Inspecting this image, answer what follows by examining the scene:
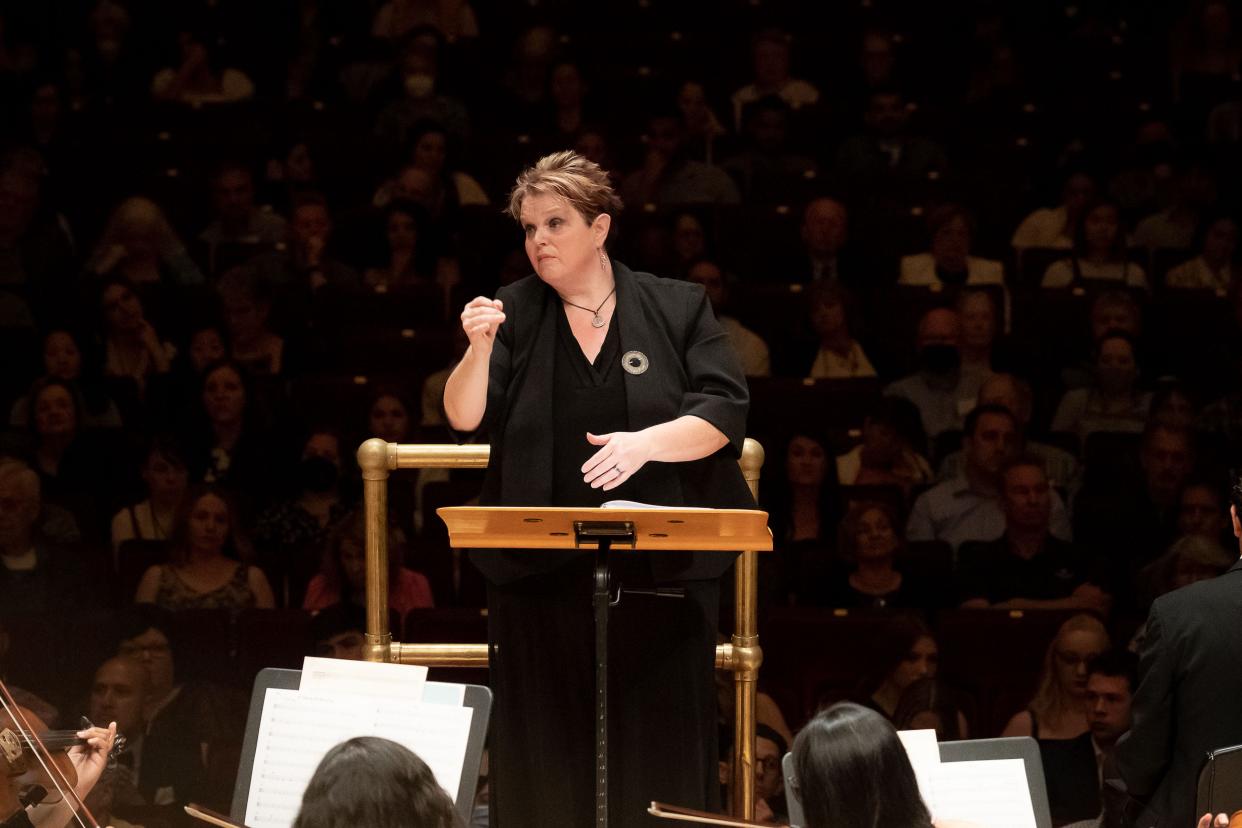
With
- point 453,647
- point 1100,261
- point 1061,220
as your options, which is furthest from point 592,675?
point 1061,220

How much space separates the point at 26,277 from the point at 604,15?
3.47 meters

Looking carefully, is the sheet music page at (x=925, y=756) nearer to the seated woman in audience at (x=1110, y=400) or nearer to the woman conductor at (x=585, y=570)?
the woman conductor at (x=585, y=570)

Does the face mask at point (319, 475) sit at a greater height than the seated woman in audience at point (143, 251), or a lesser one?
lesser

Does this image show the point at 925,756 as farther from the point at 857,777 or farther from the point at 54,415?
the point at 54,415

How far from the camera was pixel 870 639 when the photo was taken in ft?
16.3

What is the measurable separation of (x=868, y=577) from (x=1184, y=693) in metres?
2.40

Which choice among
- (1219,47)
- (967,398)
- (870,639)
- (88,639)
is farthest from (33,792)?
(1219,47)

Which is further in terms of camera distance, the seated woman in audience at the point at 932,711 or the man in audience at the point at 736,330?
the man in audience at the point at 736,330

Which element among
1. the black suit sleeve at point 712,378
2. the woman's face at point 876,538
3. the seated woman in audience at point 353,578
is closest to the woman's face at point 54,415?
the seated woman in audience at point 353,578

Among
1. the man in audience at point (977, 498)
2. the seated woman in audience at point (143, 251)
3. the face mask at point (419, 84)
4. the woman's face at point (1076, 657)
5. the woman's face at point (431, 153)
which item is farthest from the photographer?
the face mask at point (419, 84)

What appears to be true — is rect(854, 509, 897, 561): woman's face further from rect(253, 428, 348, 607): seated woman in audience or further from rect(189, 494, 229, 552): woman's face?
rect(189, 494, 229, 552): woman's face

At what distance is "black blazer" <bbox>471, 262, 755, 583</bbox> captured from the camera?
2.90 meters

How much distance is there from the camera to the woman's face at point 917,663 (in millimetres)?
4883

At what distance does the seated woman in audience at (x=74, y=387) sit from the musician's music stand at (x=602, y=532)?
12.9 feet
